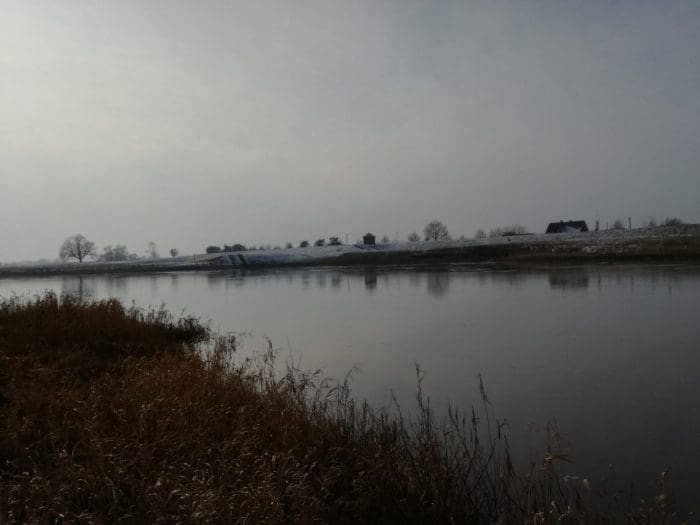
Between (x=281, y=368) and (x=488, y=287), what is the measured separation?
16.7 m

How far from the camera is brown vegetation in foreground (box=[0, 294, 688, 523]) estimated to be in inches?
151

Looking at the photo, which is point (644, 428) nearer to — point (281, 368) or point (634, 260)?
point (281, 368)

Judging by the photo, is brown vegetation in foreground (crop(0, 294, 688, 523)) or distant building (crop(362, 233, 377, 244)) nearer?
brown vegetation in foreground (crop(0, 294, 688, 523))

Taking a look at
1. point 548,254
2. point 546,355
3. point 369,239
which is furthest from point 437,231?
point 546,355

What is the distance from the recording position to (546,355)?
9867 mm

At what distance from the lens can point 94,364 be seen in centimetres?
852

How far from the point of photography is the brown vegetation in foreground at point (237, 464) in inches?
151

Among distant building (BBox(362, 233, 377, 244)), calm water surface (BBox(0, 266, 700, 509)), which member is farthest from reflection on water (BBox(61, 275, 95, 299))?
distant building (BBox(362, 233, 377, 244))

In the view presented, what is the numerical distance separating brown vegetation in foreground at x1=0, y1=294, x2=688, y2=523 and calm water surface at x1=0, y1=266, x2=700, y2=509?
2.67 ft

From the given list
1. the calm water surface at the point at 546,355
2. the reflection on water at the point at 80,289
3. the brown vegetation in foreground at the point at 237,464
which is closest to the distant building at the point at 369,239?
the reflection on water at the point at 80,289

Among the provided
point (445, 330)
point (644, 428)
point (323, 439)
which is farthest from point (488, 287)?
point (323, 439)

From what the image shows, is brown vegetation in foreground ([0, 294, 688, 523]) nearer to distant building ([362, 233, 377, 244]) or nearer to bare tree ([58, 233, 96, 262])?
distant building ([362, 233, 377, 244])

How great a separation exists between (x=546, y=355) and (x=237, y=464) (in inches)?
302

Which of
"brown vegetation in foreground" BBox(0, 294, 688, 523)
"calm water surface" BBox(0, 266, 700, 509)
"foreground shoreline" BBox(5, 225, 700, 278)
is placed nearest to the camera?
"brown vegetation in foreground" BBox(0, 294, 688, 523)
